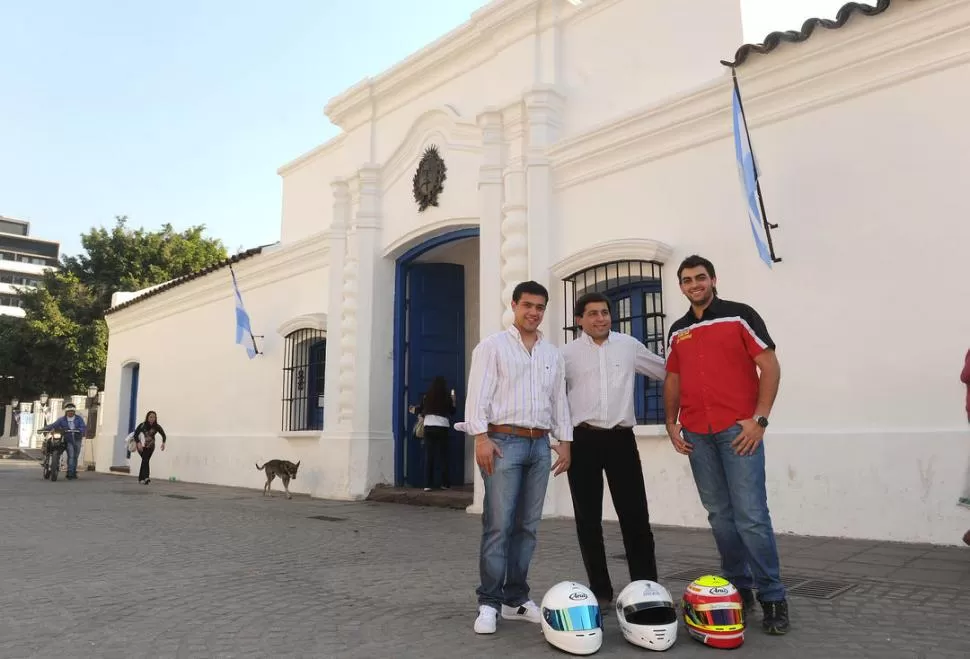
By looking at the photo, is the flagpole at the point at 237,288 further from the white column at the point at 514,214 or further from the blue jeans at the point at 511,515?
the blue jeans at the point at 511,515

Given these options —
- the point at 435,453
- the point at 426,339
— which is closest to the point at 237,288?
the point at 426,339

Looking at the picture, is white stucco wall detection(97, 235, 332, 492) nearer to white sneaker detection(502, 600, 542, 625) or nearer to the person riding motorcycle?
the person riding motorcycle

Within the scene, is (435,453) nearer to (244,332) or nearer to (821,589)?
(244,332)

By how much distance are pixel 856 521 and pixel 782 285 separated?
213 centimetres

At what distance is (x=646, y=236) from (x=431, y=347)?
14.7 ft

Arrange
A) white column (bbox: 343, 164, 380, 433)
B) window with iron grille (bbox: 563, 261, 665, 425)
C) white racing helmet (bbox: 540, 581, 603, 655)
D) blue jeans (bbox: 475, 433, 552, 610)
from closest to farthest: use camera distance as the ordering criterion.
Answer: white racing helmet (bbox: 540, 581, 603, 655), blue jeans (bbox: 475, 433, 552, 610), window with iron grille (bbox: 563, 261, 665, 425), white column (bbox: 343, 164, 380, 433)

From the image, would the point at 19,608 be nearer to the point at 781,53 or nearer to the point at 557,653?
the point at 557,653

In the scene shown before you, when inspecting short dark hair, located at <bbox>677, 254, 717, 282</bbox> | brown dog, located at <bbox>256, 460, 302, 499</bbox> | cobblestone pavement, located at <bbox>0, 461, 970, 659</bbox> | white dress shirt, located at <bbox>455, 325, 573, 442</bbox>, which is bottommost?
cobblestone pavement, located at <bbox>0, 461, 970, 659</bbox>

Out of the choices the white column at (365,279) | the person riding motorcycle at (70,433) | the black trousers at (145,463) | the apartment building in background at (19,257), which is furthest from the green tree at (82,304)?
the apartment building in background at (19,257)

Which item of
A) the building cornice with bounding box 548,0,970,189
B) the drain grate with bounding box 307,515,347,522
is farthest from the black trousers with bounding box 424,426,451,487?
the building cornice with bounding box 548,0,970,189

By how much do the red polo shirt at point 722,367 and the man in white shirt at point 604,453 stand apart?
1.18 ft

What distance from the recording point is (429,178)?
35.6ft

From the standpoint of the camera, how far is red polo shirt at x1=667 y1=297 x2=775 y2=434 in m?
3.86

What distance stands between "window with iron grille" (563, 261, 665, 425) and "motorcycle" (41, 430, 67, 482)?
12442 millimetres
